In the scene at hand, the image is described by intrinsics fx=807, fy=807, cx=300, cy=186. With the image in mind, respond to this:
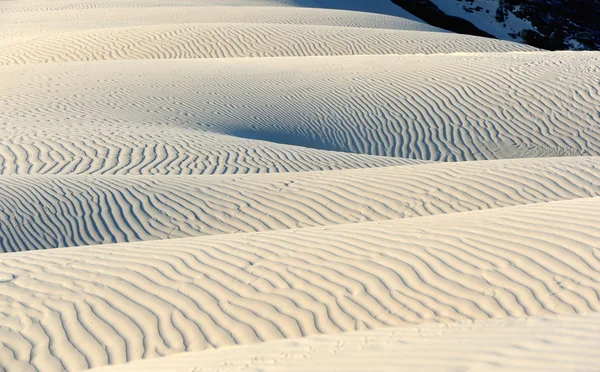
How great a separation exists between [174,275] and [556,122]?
9940 millimetres

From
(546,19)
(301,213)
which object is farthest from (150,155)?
(546,19)

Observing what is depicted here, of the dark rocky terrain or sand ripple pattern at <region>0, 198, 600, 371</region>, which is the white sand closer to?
sand ripple pattern at <region>0, 198, 600, 371</region>

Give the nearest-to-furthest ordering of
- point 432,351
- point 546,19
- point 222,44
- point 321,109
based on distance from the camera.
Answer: point 432,351 < point 321,109 < point 222,44 < point 546,19

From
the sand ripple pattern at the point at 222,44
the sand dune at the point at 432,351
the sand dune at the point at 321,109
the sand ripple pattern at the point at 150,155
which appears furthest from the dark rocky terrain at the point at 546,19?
the sand dune at the point at 432,351

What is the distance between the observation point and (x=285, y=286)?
19.2 feet

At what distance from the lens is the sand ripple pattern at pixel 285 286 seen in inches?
207

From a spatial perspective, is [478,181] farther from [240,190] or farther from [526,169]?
[240,190]

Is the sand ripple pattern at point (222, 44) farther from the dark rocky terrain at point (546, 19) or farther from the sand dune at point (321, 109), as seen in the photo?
the dark rocky terrain at point (546, 19)

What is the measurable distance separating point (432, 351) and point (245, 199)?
538 cm

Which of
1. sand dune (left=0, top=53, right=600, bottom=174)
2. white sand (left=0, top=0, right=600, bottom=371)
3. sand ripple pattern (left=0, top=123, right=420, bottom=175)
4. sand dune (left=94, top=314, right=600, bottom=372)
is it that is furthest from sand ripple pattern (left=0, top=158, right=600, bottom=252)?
sand dune (left=94, top=314, right=600, bottom=372)

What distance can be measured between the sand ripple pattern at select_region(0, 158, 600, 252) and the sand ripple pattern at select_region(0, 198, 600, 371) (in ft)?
4.93

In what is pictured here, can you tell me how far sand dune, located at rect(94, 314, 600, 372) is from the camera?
3582mm

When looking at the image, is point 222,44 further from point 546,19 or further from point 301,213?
point 546,19

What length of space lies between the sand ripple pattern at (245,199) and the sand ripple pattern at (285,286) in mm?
1504
